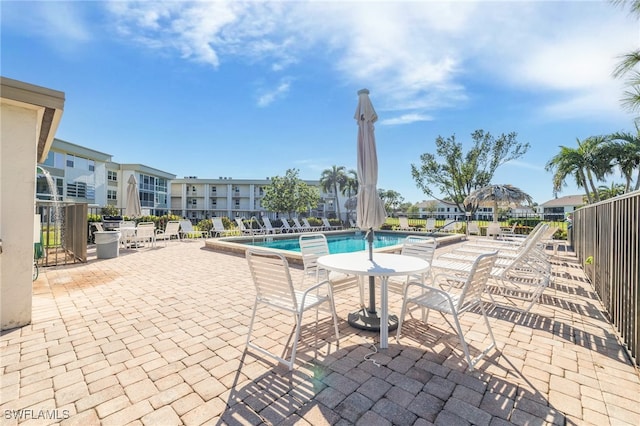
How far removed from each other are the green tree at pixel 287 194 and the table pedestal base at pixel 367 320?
66.3 ft

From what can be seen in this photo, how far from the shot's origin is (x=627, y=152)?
12.8 metres

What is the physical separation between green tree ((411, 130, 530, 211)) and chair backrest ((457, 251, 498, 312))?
1911 cm

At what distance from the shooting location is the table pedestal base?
3.00 m

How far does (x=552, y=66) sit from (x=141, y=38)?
1032cm

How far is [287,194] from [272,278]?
829 inches

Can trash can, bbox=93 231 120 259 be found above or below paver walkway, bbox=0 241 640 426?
above

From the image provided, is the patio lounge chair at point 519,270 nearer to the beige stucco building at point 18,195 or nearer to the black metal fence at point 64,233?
the beige stucco building at point 18,195

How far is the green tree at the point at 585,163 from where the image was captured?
13.5 m

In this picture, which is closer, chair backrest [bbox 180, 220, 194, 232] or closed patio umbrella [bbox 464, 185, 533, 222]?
chair backrest [bbox 180, 220, 194, 232]

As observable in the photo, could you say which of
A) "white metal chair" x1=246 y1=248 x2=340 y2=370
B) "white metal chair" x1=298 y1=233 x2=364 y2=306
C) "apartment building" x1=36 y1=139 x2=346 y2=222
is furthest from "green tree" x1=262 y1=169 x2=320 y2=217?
"white metal chair" x1=246 y1=248 x2=340 y2=370

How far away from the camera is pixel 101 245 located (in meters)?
7.33

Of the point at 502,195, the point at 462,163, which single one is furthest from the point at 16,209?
the point at 462,163

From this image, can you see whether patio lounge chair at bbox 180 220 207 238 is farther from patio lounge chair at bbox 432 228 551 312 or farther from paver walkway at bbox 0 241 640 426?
patio lounge chair at bbox 432 228 551 312

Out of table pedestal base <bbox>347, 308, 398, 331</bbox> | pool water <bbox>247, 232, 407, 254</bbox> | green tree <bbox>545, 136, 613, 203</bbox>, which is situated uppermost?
green tree <bbox>545, 136, 613, 203</bbox>
